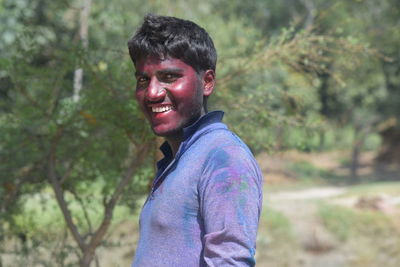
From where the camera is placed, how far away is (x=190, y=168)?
157cm

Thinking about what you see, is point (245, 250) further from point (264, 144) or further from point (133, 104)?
point (264, 144)

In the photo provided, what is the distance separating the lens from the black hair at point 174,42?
169 cm

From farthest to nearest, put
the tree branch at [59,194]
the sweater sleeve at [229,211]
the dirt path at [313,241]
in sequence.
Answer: the dirt path at [313,241]
the tree branch at [59,194]
the sweater sleeve at [229,211]

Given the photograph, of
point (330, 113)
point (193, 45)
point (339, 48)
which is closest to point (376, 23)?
point (330, 113)

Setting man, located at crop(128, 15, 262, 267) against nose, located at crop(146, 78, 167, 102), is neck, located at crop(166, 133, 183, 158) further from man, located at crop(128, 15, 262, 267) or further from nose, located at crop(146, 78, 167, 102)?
nose, located at crop(146, 78, 167, 102)

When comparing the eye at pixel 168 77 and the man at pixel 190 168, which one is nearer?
the man at pixel 190 168

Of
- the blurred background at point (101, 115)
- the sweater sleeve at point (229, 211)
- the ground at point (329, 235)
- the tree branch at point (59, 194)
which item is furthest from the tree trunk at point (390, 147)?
the sweater sleeve at point (229, 211)

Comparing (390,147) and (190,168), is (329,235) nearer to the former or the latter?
(190,168)

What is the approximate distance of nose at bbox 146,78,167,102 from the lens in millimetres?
1736

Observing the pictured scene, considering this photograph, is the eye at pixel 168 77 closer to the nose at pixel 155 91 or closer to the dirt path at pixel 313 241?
the nose at pixel 155 91

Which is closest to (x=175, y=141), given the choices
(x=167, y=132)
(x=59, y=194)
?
(x=167, y=132)

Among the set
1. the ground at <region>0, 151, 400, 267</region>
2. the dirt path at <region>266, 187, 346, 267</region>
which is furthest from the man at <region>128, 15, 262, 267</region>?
the dirt path at <region>266, 187, 346, 267</region>

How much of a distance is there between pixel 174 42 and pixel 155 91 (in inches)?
6.0

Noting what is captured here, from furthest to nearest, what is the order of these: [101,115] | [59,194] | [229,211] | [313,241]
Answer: [313,241]
[59,194]
[101,115]
[229,211]
